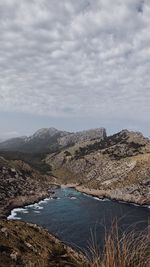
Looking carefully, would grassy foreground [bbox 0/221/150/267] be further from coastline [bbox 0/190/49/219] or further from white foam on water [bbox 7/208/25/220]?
coastline [bbox 0/190/49/219]

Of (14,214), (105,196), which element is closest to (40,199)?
(14,214)

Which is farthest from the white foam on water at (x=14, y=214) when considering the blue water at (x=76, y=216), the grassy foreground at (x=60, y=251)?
Answer: the grassy foreground at (x=60, y=251)

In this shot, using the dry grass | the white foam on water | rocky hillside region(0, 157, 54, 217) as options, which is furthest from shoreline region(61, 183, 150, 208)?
the dry grass

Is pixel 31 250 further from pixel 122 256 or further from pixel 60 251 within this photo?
pixel 122 256

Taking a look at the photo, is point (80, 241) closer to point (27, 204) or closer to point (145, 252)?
point (27, 204)

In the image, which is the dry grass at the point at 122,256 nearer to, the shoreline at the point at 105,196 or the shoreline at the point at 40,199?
the shoreline at the point at 40,199

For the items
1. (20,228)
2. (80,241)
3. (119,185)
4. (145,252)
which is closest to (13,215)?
(80,241)
